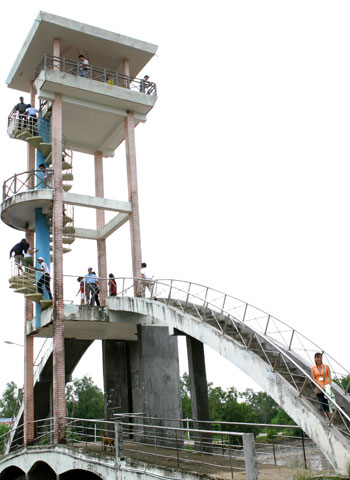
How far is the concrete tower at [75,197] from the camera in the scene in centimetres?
1906

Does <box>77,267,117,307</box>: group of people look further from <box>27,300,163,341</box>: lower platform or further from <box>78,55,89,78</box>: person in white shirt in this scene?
<box>78,55,89,78</box>: person in white shirt

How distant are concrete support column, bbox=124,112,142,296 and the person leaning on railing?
9.76 metres

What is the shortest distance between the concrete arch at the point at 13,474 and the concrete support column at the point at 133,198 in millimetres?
10599

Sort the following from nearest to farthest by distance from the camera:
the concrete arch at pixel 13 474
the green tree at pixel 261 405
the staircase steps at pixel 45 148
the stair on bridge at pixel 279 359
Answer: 1. the stair on bridge at pixel 279 359
2. the staircase steps at pixel 45 148
3. the concrete arch at pixel 13 474
4. the green tree at pixel 261 405

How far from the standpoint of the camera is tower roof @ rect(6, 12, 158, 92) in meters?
20.8

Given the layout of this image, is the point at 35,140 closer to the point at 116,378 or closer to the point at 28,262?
the point at 28,262

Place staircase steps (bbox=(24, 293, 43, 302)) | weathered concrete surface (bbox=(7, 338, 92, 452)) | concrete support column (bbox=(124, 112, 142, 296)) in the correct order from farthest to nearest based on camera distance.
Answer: weathered concrete surface (bbox=(7, 338, 92, 452)) < concrete support column (bbox=(124, 112, 142, 296)) < staircase steps (bbox=(24, 293, 43, 302))

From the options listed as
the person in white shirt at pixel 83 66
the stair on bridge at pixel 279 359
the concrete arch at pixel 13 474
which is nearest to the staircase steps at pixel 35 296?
the stair on bridge at pixel 279 359

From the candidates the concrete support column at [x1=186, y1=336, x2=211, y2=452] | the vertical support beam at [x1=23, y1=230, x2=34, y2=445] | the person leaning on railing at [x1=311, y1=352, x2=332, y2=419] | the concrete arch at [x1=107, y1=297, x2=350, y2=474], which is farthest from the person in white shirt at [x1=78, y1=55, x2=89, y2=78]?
the person leaning on railing at [x1=311, y1=352, x2=332, y2=419]

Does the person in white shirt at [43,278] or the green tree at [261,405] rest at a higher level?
the person in white shirt at [43,278]

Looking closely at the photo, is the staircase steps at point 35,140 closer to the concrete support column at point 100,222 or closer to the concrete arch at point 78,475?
the concrete support column at point 100,222

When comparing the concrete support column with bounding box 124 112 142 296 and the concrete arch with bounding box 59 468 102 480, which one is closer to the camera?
the concrete arch with bounding box 59 468 102 480

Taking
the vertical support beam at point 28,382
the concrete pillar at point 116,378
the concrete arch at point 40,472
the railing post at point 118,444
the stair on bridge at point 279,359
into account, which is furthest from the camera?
the concrete pillar at point 116,378

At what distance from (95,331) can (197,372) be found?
276 inches
